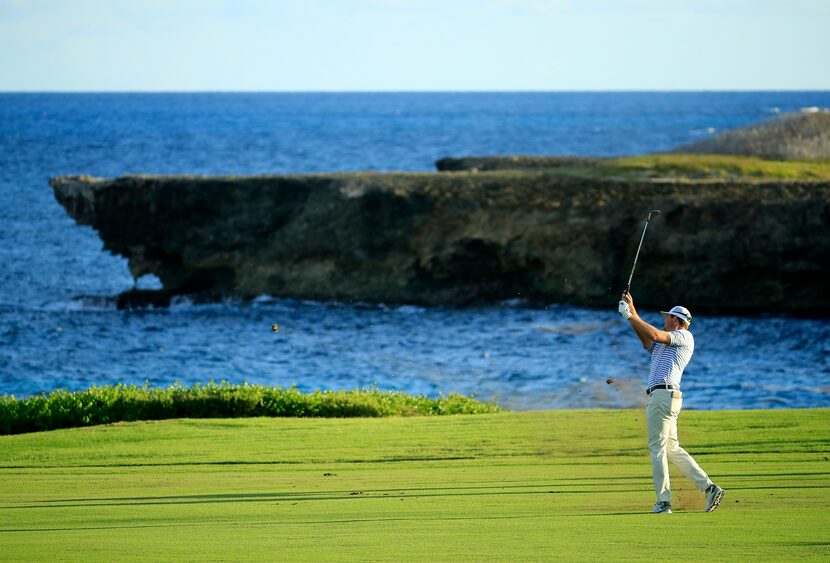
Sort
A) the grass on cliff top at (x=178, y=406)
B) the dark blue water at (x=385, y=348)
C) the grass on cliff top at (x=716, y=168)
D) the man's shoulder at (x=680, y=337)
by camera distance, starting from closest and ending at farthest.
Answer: the man's shoulder at (x=680, y=337) < the grass on cliff top at (x=178, y=406) < the dark blue water at (x=385, y=348) < the grass on cliff top at (x=716, y=168)

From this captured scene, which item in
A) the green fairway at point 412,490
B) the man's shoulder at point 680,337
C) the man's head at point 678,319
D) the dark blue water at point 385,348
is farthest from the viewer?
the dark blue water at point 385,348

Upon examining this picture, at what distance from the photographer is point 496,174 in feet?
153

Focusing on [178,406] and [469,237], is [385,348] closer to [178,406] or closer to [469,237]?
[469,237]

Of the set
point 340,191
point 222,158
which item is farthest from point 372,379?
point 222,158

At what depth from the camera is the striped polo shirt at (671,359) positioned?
11391mm

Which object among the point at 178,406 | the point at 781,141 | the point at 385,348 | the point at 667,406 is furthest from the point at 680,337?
the point at 781,141

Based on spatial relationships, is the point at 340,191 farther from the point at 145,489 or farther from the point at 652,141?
Result: the point at 652,141

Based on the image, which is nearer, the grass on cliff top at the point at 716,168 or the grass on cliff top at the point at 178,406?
the grass on cliff top at the point at 178,406

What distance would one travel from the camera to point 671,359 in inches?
451

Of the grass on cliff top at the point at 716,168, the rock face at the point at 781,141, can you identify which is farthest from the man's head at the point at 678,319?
the rock face at the point at 781,141

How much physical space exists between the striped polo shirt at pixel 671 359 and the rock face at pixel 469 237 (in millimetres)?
28761

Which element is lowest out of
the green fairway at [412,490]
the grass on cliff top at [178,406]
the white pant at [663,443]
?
the grass on cliff top at [178,406]

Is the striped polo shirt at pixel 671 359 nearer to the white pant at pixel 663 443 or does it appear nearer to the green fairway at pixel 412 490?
the white pant at pixel 663 443

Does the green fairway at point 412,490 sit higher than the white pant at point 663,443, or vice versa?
the white pant at point 663,443
